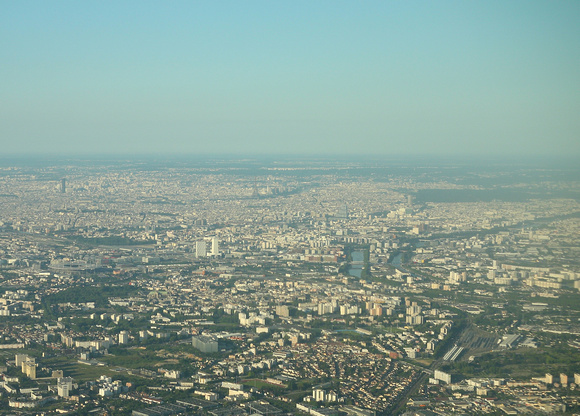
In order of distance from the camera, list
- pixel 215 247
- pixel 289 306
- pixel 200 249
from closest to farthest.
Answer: pixel 289 306
pixel 200 249
pixel 215 247

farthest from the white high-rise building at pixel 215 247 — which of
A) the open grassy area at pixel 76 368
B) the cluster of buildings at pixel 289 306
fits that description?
the open grassy area at pixel 76 368

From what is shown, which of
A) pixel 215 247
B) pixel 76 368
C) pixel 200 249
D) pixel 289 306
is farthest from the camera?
pixel 215 247

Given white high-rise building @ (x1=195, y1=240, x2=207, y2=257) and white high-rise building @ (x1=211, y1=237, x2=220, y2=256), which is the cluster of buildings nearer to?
white high-rise building @ (x1=211, y1=237, x2=220, y2=256)

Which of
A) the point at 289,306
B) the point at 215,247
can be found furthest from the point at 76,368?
the point at 215,247

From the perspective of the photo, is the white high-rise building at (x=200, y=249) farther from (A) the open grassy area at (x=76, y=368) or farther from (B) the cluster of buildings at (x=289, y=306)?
(A) the open grassy area at (x=76, y=368)

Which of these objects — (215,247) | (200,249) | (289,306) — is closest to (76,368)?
(289,306)

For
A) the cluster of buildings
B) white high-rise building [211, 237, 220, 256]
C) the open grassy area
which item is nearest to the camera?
the cluster of buildings

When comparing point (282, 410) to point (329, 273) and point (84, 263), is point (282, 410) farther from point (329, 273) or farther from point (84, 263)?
point (84, 263)

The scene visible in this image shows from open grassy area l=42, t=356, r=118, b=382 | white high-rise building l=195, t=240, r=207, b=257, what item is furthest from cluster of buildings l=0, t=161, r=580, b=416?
white high-rise building l=195, t=240, r=207, b=257

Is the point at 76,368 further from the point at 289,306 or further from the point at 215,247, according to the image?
the point at 215,247

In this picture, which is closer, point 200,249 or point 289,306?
point 289,306

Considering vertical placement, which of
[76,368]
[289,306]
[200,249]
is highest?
[200,249]

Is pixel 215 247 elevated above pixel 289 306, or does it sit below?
above
